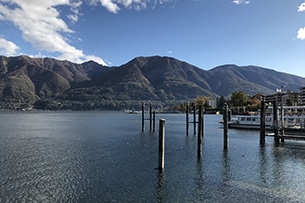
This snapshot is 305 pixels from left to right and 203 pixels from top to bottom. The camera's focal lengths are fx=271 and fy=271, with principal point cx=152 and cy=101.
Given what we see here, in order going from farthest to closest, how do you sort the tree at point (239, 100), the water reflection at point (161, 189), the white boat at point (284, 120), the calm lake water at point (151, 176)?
the tree at point (239, 100), the white boat at point (284, 120), the calm lake water at point (151, 176), the water reflection at point (161, 189)

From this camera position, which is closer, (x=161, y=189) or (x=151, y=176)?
(x=161, y=189)

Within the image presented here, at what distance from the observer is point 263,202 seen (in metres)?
18.2

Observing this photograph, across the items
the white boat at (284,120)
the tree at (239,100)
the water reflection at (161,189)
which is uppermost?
the tree at (239,100)

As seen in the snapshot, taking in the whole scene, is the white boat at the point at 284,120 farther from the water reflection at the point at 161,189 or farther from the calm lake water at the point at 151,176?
the water reflection at the point at 161,189

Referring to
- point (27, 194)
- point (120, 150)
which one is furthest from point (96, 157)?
point (27, 194)

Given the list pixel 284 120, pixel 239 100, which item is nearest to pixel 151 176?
pixel 284 120

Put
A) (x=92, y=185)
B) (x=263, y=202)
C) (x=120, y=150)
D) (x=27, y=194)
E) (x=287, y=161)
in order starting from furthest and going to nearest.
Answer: (x=120, y=150) → (x=287, y=161) → (x=92, y=185) → (x=27, y=194) → (x=263, y=202)

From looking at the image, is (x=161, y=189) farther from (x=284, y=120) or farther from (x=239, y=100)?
(x=239, y=100)

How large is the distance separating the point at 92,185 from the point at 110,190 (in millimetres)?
2168

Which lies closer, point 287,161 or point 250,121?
point 287,161

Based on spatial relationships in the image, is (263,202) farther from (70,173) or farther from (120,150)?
(120,150)

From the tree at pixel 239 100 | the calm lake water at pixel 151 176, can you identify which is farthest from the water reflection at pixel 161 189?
the tree at pixel 239 100

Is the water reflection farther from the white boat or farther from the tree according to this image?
the tree

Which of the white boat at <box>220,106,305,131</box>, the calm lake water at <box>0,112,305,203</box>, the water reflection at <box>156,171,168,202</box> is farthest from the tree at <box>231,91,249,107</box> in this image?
the water reflection at <box>156,171,168,202</box>
